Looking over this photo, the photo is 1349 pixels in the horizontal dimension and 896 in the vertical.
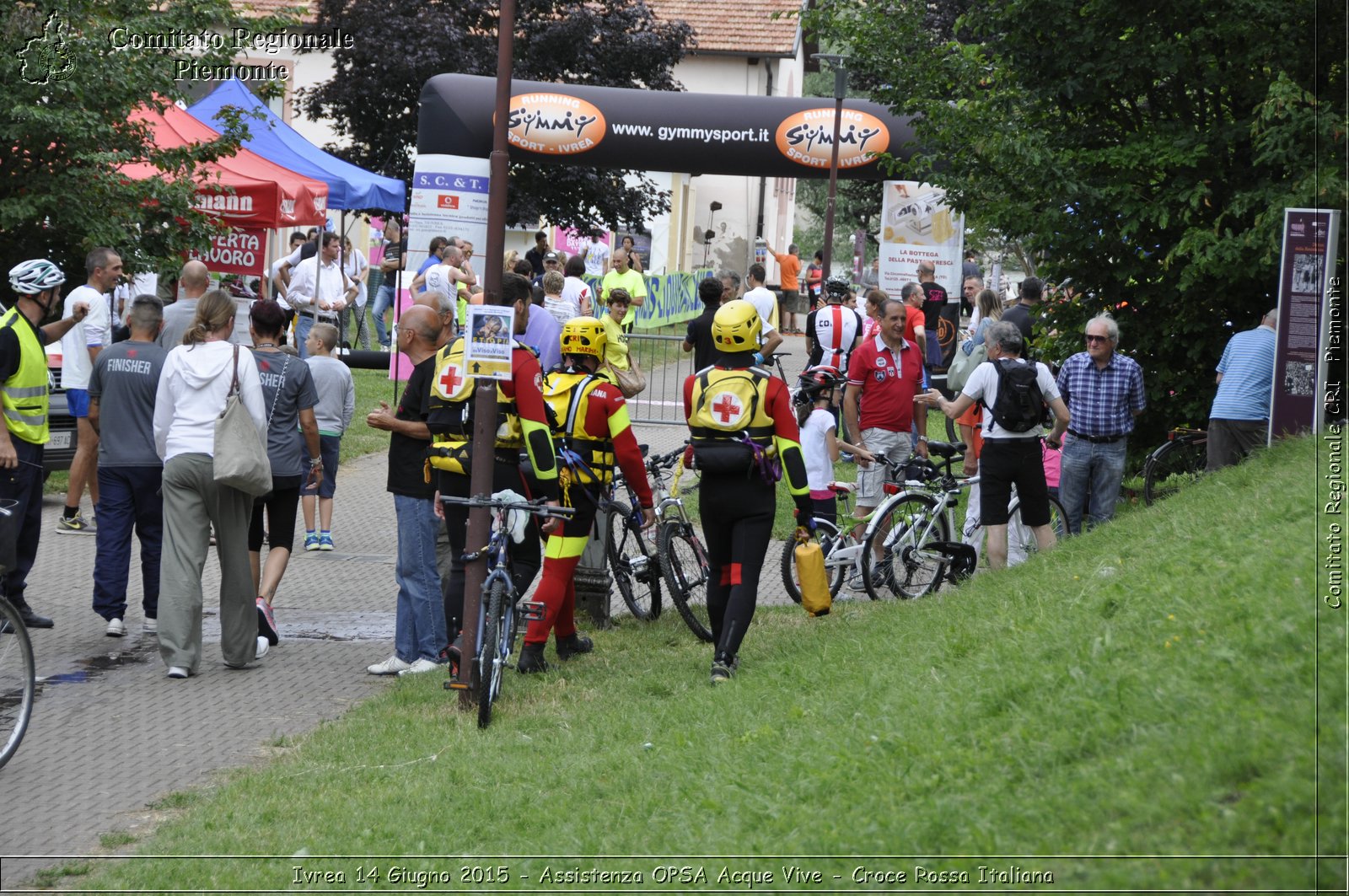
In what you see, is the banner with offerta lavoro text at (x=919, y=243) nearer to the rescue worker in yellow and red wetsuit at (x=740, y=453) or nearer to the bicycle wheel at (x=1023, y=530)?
the bicycle wheel at (x=1023, y=530)

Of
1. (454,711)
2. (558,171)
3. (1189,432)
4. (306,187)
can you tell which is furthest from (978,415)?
(558,171)

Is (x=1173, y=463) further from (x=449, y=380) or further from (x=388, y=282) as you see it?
(x=388, y=282)

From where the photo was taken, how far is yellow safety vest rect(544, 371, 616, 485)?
8.18 m

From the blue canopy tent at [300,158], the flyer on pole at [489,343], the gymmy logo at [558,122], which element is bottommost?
the flyer on pole at [489,343]

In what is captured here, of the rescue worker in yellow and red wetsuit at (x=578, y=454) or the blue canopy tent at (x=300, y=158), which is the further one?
the blue canopy tent at (x=300, y=158)

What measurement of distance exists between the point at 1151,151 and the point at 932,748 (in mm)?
7760

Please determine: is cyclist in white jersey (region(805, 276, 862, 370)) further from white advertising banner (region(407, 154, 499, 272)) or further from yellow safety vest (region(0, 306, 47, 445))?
yellow safety vest (region(0, 306, 47, 445))

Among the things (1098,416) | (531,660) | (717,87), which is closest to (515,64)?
(717,87)

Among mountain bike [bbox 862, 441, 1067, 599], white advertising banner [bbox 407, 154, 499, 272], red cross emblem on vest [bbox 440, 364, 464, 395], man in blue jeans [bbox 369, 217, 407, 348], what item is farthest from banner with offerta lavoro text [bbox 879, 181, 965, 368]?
red cross emblem on vest [bbox 440, 364, 464, 395]

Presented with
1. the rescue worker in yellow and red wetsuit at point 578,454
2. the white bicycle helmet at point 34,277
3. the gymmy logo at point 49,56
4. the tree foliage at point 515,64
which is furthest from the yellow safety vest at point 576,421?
the tree foliage at point 515,64

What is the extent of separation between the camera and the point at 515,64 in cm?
3089

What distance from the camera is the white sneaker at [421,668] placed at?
8.45m

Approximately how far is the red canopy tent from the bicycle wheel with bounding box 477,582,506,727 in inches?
370

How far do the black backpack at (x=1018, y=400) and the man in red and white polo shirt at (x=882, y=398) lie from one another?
119 cm
